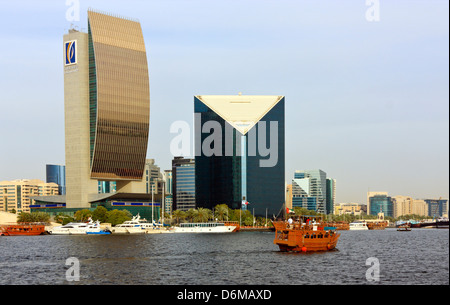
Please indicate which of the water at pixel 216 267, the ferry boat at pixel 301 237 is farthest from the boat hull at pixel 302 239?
the water at pixel 216 267

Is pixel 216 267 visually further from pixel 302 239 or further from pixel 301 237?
pixel 302 239

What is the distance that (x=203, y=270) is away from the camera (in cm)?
11444

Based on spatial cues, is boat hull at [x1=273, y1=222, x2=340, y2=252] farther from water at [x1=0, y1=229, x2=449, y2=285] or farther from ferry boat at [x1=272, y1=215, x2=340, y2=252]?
water at [x1=0, y1=229, x2=449, y2=285]

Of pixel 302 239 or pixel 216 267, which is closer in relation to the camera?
pixel 216 267

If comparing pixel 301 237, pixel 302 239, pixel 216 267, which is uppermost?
pixel 301 237

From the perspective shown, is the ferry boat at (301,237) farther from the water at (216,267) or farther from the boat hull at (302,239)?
the water at (216,267)

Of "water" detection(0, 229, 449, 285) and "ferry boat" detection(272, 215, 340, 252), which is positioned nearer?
"water" detection(0, 229, 449, 285)

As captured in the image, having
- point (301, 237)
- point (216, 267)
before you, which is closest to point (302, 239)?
point (301, 237)

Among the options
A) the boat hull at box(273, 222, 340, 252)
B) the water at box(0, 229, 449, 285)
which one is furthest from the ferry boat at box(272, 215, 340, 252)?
the water at box(0, 229, 449, 285)

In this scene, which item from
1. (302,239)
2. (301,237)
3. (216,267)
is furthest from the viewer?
(302,239)
